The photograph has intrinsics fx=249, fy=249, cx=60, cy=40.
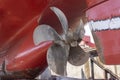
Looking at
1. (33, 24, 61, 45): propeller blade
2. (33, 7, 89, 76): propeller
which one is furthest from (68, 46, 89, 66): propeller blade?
(33, 24, 61, 45): propeller blade

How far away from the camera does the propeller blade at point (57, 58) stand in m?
1.94

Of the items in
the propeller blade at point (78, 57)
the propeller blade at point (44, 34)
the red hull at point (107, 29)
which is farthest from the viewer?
the propeller blade at point (78, 57)

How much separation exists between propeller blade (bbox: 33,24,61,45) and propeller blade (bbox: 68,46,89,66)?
255 millimetres

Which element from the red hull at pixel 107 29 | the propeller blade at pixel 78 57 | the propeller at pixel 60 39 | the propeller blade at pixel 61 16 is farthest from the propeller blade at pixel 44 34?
the red hull at pixel 107 29

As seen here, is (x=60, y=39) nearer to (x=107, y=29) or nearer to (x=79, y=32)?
(x=79, y=32)

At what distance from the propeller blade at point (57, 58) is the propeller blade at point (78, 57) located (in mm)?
127

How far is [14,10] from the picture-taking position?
2.18m

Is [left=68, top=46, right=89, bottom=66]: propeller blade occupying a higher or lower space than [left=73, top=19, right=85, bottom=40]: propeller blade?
lower

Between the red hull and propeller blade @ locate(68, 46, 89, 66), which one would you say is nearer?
the red hull

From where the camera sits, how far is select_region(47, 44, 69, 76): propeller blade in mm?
1937

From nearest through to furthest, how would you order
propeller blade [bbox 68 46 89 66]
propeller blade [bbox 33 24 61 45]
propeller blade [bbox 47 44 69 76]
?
propeller blade [bbox 47 44 69 76], propeller blade [bbox 33 24 61 45], propeller blade [bbox 68 46 89 66]

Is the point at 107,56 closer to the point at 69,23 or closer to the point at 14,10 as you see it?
the point at 69,23

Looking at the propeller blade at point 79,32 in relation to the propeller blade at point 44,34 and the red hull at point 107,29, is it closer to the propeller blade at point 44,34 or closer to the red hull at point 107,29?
the propeller blade at point 44,34

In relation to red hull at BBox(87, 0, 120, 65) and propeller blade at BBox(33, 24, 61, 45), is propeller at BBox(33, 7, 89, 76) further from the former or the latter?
red hull at BBox(87, 0, 120, 65)
